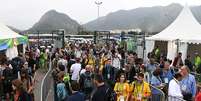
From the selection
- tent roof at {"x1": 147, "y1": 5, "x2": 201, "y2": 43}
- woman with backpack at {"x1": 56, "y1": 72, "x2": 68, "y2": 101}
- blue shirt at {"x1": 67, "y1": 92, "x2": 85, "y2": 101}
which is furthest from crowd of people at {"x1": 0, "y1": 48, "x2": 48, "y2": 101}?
tent roof at {"x1": 147, "y1": 5, "x2": 201, "y2": 43}

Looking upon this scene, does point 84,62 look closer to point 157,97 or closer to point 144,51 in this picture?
point 157,97

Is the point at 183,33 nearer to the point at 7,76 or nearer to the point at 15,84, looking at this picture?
the point at 7,76

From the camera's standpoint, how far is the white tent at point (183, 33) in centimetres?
2706

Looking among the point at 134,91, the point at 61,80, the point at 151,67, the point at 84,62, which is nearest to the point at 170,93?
the point at 134,91

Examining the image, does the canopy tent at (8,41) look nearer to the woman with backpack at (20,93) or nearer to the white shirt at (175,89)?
the woman with backpack at (20,93)

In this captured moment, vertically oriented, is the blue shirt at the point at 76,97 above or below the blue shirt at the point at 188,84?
above

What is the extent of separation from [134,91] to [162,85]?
186 centimetres

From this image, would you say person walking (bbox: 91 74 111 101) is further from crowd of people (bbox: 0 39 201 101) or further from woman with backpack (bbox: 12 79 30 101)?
woman with backpack (bbox: 12 79 30 101)

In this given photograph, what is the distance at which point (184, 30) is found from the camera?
28531mm

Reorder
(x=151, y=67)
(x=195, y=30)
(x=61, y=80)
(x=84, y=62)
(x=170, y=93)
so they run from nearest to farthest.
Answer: (x=170, y=93) < (x=61, y=80) < (x=151, y=67) < (x=84, y=62) < (x=195, y=30)

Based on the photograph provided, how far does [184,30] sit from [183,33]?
0.55 meters

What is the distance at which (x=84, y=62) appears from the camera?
18.8 meters

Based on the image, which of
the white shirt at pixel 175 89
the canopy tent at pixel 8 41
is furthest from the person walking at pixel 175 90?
the canopy tent at pixel 8 41

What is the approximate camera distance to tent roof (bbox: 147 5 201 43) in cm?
2710
